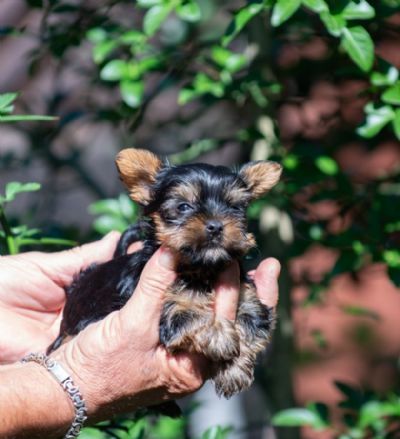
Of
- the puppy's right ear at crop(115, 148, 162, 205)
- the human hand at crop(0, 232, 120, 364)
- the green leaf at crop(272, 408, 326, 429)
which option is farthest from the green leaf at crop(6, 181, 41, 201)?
the green leaf at crop(272, 408, 326, 429)

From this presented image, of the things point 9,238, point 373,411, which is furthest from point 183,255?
point 373,411

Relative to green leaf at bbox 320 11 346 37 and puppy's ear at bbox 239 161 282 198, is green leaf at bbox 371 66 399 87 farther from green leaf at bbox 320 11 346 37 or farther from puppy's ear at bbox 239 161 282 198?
puppy's ear at bbox 239 161 282 198

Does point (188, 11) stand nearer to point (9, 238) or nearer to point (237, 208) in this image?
point (237, 208)

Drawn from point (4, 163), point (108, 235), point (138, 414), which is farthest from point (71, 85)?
point (138, 414)

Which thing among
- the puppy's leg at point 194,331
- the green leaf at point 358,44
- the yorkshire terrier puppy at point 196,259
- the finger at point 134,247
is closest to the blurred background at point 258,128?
the green leaf at point 358,44

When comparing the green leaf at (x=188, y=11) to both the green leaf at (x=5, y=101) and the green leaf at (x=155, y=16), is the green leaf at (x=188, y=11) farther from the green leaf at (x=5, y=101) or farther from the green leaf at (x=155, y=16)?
the green leaf at (x=5, y=101)

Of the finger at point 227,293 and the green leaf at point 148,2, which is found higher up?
the green leaf at point 148,2
